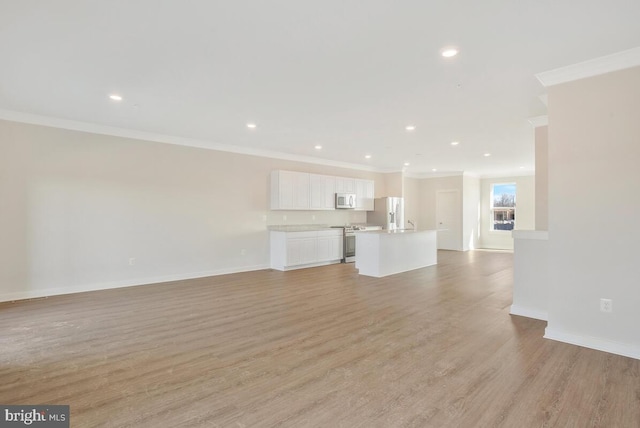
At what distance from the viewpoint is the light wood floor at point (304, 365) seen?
84.6 inches

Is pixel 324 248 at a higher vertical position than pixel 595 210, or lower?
lower

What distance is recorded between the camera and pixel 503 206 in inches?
466

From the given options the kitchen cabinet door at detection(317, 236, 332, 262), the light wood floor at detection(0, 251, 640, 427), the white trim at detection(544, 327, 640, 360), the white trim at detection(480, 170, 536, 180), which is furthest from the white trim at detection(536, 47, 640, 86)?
the white trim at detection(480, 170, 536, 180)

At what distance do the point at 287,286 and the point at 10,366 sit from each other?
3671 millimetres

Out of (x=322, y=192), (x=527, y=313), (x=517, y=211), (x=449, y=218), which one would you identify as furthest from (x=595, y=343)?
(x=517, y=211)

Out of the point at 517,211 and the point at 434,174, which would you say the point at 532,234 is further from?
the point at 517,211

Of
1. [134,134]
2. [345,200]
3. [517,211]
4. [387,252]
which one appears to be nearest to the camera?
[134,134]

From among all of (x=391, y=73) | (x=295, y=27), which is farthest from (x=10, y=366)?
(x=391, y=73)

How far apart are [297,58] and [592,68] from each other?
9.11 feet

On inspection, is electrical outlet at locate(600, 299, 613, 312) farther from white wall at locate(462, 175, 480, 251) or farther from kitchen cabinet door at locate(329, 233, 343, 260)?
white wall at locate(462, 175, 480, 251)

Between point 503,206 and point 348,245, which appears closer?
point 348,245

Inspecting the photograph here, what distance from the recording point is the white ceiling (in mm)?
2350

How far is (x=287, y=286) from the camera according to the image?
585cm

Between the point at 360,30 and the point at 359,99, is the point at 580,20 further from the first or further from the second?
the point at 359,99
